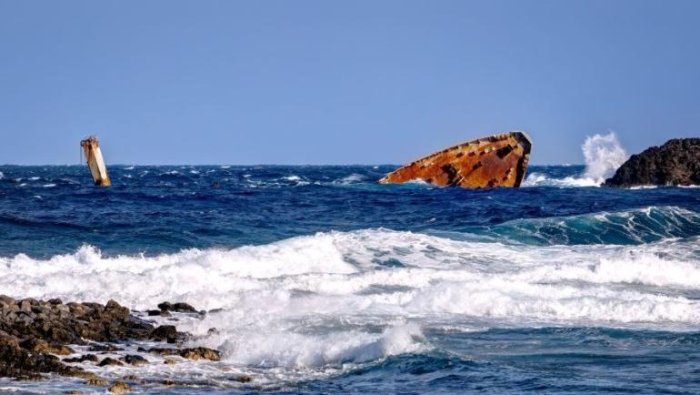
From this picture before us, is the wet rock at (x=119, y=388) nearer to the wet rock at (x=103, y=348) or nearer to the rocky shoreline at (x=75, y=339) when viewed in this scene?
the rocky shoreline at (x=75, y=339)

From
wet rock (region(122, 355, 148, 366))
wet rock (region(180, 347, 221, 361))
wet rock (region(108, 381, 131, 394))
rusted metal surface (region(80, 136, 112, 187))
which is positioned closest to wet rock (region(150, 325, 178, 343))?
wet rock (region(180, 347, 221, 361))

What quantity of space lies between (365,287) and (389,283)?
0.63 meters

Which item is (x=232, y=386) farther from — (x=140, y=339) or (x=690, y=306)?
(x=690, y=306)

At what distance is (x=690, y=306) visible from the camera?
51.0ft

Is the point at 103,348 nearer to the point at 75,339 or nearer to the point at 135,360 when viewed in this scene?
the point at 75,339

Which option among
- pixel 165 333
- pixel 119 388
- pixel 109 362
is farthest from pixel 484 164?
pixel 119 388

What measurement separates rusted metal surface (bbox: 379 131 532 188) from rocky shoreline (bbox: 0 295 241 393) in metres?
31.9

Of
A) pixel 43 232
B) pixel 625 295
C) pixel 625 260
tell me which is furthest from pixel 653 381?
pixel 43 232

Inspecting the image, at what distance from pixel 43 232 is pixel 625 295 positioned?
14.0 m

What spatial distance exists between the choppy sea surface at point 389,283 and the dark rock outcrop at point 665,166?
10.8 m

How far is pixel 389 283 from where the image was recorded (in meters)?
18.8

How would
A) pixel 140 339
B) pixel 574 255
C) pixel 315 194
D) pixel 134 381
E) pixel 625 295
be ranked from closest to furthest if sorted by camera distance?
pixel 134 381 < pixel 140 339 < pixel 625 295 < pixel 574 255 < pixel 315 194

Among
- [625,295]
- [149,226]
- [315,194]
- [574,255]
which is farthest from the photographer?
[315,194]

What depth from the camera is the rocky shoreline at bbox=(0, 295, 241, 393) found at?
10.1 meters
